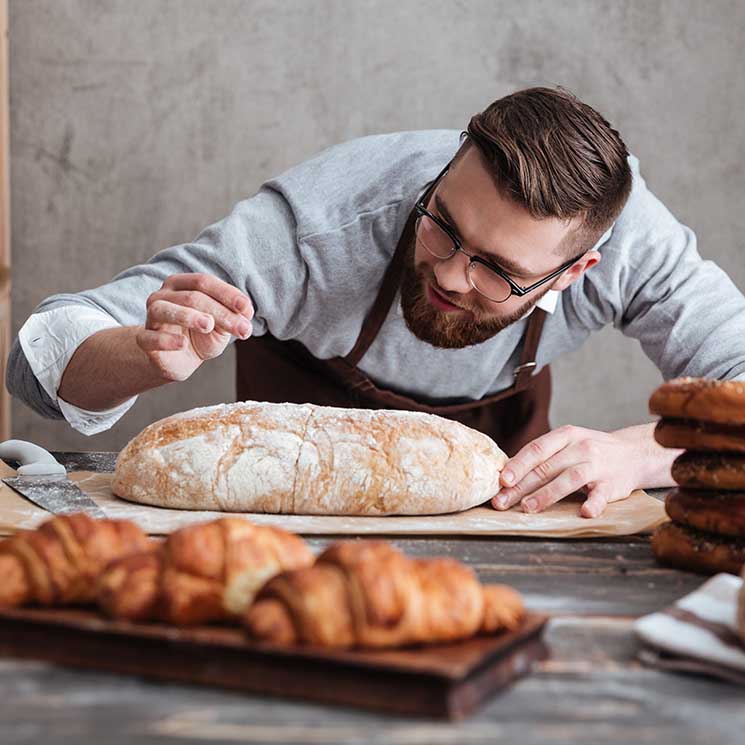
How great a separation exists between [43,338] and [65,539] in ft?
3.74

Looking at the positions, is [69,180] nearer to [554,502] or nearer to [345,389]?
[345,389]

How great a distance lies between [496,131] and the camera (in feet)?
6.19

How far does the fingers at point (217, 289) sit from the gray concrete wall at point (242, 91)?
2.17 meters

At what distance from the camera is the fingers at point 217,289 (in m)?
1.57

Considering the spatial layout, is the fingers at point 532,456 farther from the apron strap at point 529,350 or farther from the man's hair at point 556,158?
the apron strap at point 529,350

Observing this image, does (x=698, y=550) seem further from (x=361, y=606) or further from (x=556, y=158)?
(x=556, y=158)

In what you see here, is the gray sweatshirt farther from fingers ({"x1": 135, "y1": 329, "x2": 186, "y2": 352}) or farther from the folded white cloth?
the folded white cloth

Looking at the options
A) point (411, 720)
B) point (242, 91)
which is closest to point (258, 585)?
point (411, 720)

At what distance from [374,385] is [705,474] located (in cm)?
122

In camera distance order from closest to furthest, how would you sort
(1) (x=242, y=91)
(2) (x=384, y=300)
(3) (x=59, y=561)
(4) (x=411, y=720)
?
1. (4) (x=411, y=720)
2. (3) (x=59, y=561)
3. (2) (x=384, y=300)
4. (1) (x=242, y=91)

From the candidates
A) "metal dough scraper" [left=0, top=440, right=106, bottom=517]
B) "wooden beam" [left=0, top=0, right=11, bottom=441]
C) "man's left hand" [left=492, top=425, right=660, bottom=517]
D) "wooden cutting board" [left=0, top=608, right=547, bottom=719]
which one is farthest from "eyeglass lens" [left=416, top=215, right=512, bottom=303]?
"wooden beam" [left=0, top=0, right=11, bottom=441]

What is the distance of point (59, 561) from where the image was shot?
0.88 metres

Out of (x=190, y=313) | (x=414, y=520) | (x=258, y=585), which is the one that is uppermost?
(x=190, y=313)

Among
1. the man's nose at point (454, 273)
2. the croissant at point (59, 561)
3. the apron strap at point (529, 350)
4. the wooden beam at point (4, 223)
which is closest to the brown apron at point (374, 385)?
the apron strap at point (529, 350)
